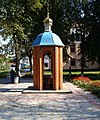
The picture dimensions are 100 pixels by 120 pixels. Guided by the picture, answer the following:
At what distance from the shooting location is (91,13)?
3438 centimetres

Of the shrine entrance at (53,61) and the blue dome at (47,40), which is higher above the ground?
the blue dome at (47,40)

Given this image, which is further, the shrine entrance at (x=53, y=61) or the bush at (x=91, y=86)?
the shrine entrance at (x=53, y=61)

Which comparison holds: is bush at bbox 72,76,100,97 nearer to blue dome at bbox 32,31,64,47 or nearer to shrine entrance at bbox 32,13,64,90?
shrine entrance at bbox 32,13,64,90

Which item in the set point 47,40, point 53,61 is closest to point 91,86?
point 53,61

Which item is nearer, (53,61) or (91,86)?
(53,61)

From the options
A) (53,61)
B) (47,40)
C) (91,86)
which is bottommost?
(91,86)

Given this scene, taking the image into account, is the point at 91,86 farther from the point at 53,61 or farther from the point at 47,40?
the point at 47,40

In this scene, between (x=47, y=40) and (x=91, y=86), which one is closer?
(x=47, y=40)

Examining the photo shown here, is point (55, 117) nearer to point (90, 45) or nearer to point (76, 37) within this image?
point (90, 45)

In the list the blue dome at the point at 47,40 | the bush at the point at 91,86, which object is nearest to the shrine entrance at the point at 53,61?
the blue dome at the point at 47,40

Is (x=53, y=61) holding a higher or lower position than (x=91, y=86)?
higher

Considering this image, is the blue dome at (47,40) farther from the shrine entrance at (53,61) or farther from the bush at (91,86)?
the bush at (91,86)

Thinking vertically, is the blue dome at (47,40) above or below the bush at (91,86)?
above

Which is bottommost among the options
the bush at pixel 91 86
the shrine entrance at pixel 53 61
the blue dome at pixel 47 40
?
the bush at pixel 91 86
